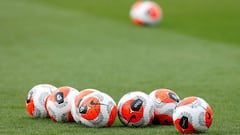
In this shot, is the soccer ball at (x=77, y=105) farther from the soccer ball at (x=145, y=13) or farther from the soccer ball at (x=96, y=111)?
the soccer ball at (x=145, y=13)

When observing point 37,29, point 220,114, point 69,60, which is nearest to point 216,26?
point 37,29

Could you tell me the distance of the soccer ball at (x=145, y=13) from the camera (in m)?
22.9

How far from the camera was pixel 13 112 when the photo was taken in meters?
10.1

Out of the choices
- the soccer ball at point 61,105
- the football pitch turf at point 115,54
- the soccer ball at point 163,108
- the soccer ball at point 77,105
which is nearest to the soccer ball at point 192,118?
the football pitch turf at point 115,54

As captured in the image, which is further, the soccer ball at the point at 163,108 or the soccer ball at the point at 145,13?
the soccer ball at the point at 145,13

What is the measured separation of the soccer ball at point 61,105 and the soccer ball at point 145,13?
13.9 metres

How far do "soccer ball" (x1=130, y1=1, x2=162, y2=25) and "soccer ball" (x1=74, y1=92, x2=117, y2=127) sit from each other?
47.1ft

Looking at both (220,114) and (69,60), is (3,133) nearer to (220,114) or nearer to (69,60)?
(220,114)

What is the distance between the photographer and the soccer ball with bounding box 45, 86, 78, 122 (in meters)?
9.07

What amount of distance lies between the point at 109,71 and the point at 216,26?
8.65 m

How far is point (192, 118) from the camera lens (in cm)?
823

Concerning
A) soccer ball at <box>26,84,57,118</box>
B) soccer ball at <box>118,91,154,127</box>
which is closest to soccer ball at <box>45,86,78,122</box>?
soccer ball at <box>26,84,57,118</box>

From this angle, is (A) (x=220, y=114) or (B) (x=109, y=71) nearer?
(A) (x=220, y=114)

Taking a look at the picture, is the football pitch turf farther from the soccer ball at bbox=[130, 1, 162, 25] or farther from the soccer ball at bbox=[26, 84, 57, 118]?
the soccer ball at bbox=[130, 1, 162, 25]
